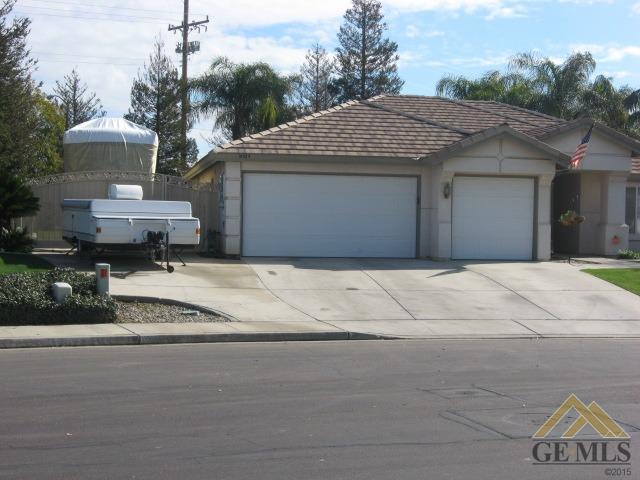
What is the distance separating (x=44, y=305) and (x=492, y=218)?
12.8m

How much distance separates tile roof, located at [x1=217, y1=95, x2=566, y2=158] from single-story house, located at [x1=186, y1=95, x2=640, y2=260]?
0.19 ft

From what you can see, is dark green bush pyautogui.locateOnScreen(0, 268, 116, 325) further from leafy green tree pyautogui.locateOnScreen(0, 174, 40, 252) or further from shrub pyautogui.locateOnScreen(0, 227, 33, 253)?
shrub pyautogui.locateOnScreen(0, 227, 33, 253)

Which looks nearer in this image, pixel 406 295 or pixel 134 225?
pixel 406 295

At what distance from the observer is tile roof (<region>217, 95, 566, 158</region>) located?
71.7ft

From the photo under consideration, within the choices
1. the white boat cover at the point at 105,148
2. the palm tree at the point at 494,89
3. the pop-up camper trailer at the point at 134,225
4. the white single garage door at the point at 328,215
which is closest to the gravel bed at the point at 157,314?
the pop-up camper trailer at the point at 134,225

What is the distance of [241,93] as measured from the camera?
38531 mm

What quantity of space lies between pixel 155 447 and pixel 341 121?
708 inches

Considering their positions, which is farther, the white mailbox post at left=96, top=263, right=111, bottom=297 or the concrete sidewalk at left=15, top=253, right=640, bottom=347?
the white mailbox post at left=96, top=263, right=111, bottom=297

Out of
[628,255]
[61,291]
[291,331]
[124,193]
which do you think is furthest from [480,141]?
[61,291]

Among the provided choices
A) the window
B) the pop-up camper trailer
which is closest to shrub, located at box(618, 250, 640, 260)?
the window

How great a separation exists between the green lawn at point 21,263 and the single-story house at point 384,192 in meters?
4.93

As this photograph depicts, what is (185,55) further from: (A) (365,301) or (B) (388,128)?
(A) (365,301)

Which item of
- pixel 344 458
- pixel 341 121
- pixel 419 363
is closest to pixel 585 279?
pixel 341 121

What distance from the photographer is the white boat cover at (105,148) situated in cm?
2792
